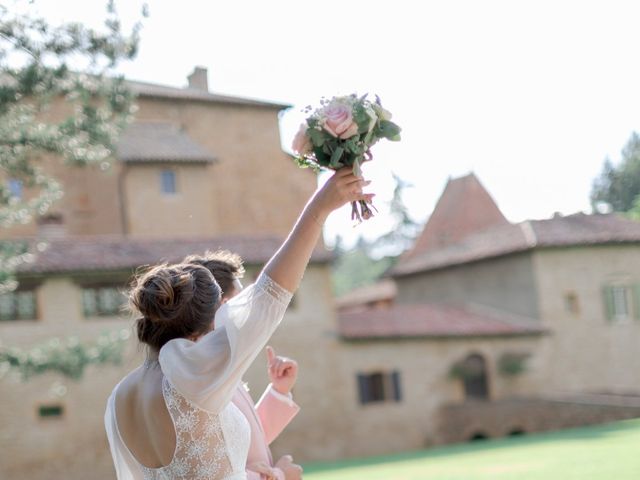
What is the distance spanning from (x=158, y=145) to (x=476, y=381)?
12.6 metres

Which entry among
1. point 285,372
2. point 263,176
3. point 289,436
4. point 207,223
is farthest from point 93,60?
point 263,176

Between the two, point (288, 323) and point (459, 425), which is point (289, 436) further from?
point (459, 425)

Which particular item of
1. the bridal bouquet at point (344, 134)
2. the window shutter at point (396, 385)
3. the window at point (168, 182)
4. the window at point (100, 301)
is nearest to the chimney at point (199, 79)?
the window at point (168, 182)

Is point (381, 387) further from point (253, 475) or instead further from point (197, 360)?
point (197, 360)

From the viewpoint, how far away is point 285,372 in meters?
3.49

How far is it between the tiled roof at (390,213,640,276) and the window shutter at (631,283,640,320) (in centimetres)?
159

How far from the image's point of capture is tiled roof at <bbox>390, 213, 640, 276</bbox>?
31359 mm

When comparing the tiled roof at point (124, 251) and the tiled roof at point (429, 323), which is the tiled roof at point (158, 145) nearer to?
the tiled roof at point (124, 251)

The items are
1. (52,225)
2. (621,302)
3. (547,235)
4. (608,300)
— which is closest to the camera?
(52,225)

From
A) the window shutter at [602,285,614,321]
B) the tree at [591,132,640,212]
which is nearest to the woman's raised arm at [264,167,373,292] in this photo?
the tree at [591,132,640,212]

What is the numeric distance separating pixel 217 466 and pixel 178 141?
2953 centimetres

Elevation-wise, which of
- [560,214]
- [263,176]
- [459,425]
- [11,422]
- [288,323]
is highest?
[263,176]

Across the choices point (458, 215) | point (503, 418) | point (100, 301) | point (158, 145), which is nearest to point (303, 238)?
point (100, 301)

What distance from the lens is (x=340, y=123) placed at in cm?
292
